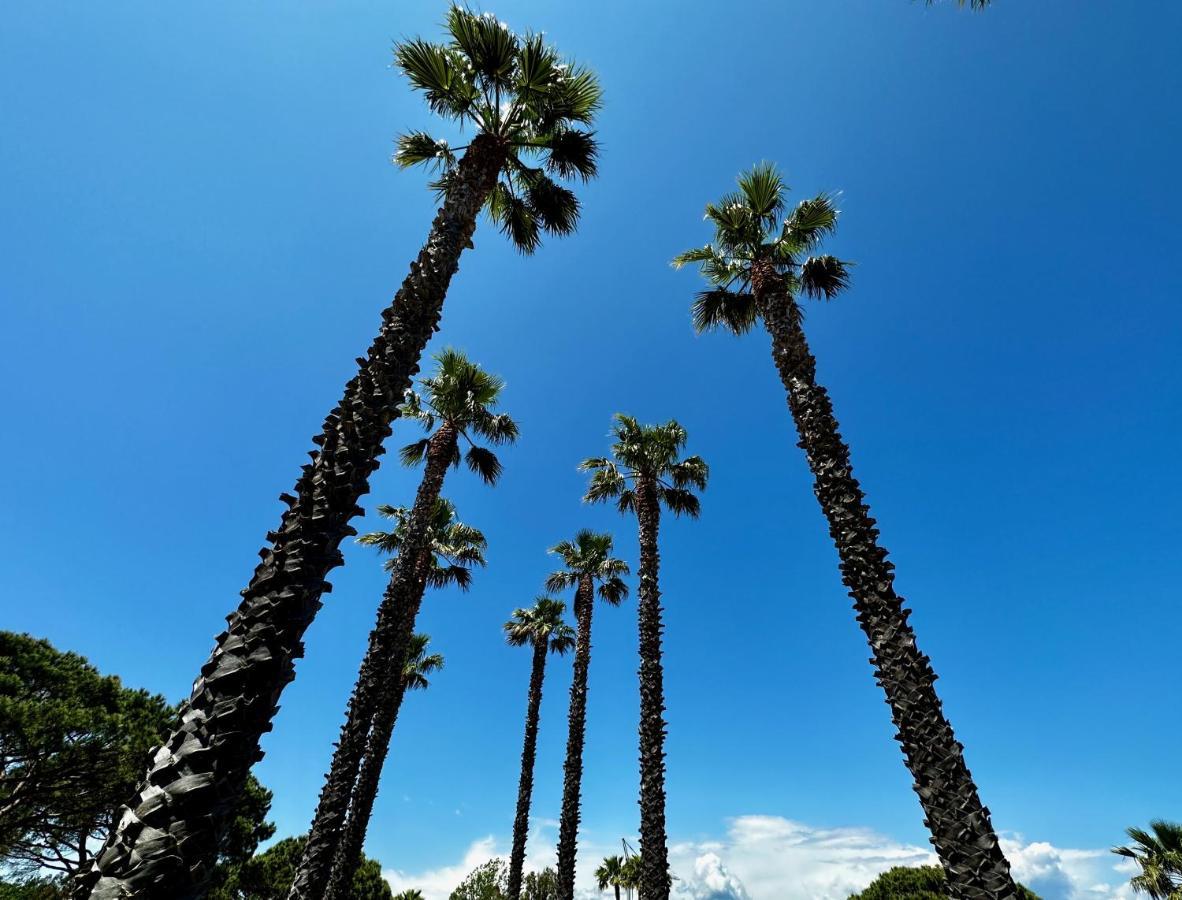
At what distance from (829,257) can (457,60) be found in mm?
9525

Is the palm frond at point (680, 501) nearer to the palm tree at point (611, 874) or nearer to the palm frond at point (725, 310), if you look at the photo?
A: the palm frond at point (725, 310)

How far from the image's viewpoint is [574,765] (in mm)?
19953

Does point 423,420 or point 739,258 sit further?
point 423,420

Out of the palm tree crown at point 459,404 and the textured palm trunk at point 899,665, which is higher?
the palm tree crown at point 459,404

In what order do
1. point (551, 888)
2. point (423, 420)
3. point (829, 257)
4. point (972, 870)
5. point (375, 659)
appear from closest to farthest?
point (972, 870) → point (375, 659) → point (829, 257) → point (423, 420) → point (551, 888)

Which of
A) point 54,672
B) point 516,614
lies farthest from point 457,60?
point 516,614

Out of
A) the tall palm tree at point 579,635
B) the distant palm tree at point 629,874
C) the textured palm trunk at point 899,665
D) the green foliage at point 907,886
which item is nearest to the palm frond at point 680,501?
the tall palm tree at point 579,635

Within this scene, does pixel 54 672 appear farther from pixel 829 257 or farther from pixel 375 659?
pixel 829 257

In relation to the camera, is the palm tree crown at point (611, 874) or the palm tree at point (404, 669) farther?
the palm tree crown at point (611, 874)

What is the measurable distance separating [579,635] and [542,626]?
273 inches

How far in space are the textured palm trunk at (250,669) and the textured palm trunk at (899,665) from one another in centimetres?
644

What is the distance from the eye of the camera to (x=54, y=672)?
17938 millimetres

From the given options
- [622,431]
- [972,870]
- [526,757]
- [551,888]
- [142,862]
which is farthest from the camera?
[551,888]

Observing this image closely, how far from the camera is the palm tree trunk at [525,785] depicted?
74.8 ft
